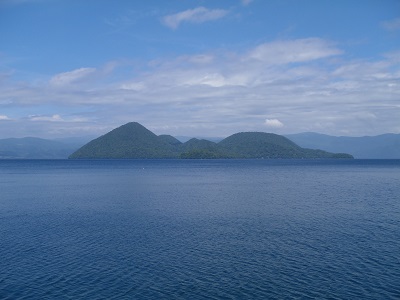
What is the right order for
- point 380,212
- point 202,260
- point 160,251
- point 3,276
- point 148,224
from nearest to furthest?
point 3,276 < point 202,260 < point 160,251 < point 148,224 < point 380,212

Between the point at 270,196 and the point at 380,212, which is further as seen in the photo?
the point at 270,196

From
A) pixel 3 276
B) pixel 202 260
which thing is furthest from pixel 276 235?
Result: pixel 3 276

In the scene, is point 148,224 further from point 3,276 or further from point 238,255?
point 3,276

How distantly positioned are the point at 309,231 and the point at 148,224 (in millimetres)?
20328

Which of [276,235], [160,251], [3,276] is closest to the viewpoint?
[3,276]

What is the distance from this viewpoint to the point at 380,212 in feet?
176

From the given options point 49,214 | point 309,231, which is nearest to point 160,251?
point 309,231

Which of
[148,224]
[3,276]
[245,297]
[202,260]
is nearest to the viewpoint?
[245,297]

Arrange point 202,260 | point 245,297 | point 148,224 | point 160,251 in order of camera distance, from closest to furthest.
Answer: point 245,297 < point 202,260 < point 160,251 < point 148,224

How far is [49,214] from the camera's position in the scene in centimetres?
5481

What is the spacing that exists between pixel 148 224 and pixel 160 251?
1297 cm

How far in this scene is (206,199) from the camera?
7100 cm

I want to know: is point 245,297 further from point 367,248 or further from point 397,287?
point 367,248

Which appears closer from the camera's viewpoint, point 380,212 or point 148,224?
point 148,224
